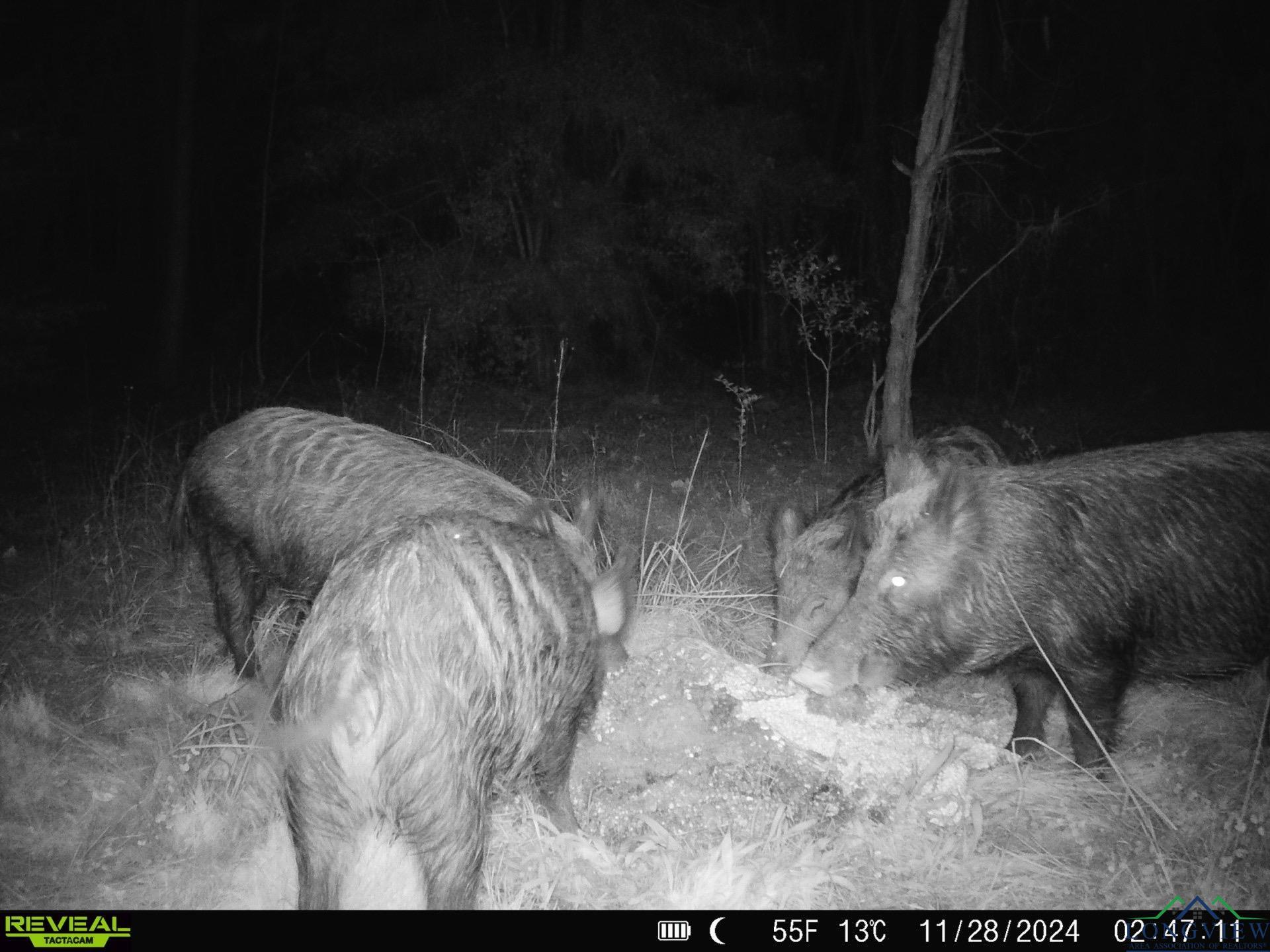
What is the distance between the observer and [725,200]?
992cm

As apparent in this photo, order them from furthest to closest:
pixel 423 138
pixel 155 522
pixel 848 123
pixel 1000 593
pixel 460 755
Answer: pixel 848 123 < pixel 423 138 < pixel 155 522 < pixel 1000 593 < pixel 460 755

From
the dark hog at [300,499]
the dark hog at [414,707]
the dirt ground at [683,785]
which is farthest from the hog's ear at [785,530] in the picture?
the dark hog at [414,707]

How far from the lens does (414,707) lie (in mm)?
1831

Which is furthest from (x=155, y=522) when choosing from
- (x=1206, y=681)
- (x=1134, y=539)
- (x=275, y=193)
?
(x=275, y=193)

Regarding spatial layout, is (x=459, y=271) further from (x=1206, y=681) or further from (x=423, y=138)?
(x=1206, y=681)

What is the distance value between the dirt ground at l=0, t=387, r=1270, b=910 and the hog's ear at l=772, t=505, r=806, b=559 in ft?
1.28

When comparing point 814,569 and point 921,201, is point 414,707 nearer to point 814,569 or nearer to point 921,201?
point 814,569

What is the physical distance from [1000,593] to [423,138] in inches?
341

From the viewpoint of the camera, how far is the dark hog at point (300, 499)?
3.16m

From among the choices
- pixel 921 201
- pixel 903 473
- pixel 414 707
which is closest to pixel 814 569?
pixel 903 473
